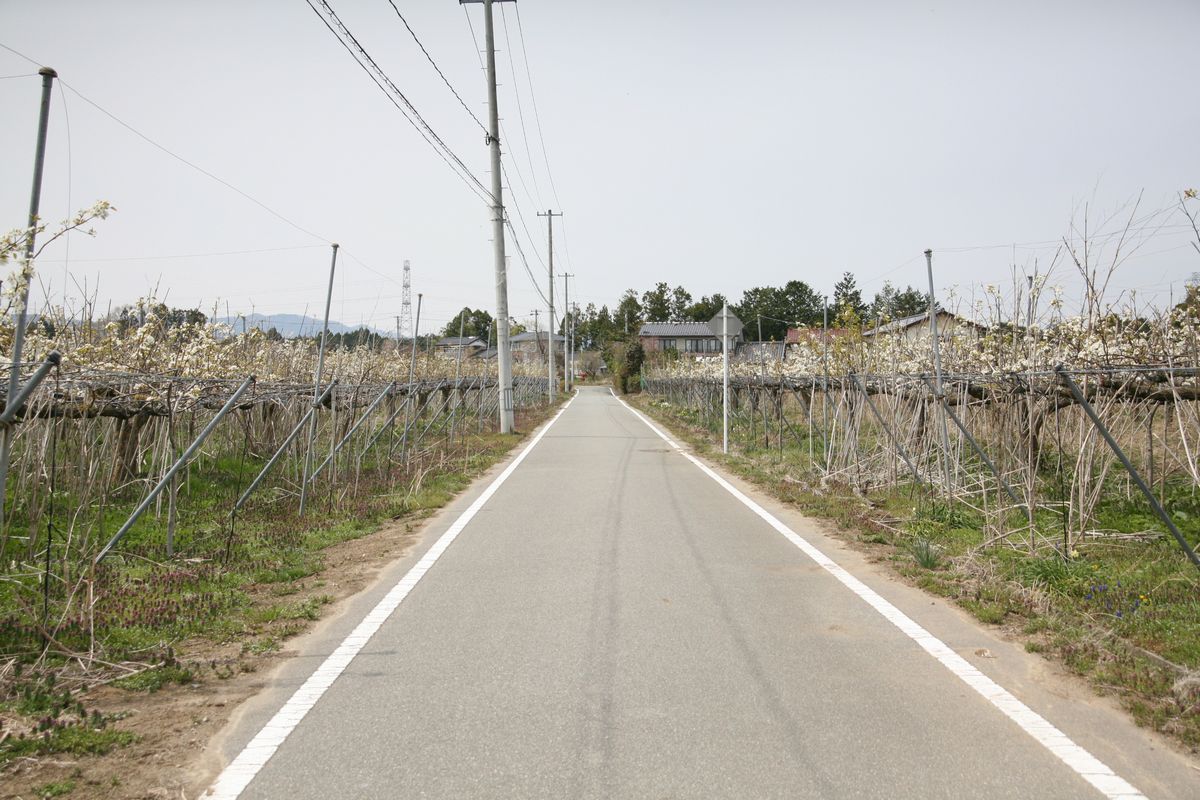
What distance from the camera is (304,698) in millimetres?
4133

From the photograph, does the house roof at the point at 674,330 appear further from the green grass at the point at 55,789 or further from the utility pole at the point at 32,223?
the green grass at the point at 55,789

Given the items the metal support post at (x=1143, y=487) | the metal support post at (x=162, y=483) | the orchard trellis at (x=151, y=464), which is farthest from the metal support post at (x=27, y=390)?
the metal support post at (x=1143, y=487)

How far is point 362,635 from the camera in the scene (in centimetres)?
518

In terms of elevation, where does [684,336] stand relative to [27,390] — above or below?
above

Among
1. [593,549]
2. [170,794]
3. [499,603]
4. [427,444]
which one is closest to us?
[170,794]

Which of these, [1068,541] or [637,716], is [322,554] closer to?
[637,716]

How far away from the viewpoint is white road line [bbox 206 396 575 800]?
10.7ft

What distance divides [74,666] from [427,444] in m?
14.1

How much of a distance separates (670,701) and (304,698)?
1.90m

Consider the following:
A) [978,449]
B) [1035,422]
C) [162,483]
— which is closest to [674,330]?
[1035,422]

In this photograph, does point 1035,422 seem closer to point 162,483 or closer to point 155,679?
point 155,679

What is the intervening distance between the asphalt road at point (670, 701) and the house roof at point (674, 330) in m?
108

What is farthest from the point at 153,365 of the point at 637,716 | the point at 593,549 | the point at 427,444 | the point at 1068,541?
the point at 1068,541

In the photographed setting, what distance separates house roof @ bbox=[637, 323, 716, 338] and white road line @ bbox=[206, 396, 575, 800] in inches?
4242
